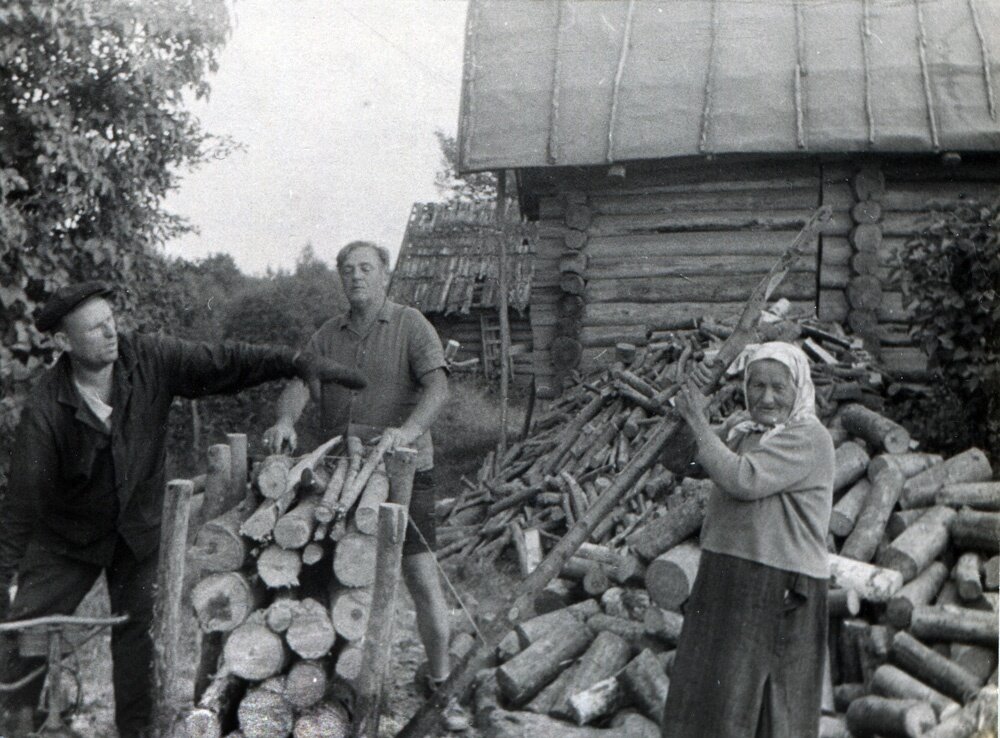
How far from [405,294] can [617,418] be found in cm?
1279

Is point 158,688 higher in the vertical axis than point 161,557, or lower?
lower

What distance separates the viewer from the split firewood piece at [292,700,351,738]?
12.1 ft

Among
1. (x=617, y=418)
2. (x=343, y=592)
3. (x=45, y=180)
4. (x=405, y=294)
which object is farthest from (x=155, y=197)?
(x=405, y=294)

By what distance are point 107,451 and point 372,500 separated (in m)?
1.08

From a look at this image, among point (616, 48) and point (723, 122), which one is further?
point (616, 48)

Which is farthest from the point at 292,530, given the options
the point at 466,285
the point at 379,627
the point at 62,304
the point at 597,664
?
the point at 466,285

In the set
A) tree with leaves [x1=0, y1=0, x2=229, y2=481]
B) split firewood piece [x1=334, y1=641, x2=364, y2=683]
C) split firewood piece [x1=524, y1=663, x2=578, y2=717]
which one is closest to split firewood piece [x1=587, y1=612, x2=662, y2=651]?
split firewood piece [x1=524, y1=663, x2=578, y2=717]

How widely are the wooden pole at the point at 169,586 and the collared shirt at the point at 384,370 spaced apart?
45.8 inches

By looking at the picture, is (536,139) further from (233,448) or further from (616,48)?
(233,448)

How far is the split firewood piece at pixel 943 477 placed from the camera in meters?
5.18

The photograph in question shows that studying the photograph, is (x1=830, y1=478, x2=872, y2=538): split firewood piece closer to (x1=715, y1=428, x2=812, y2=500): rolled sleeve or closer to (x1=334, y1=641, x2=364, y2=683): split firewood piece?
(x1=715, y1=428, x2=812, y2=500): rolled sleeve

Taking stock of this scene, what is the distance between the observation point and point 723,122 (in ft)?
29.8

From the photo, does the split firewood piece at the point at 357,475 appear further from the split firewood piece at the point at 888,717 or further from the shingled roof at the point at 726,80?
the shingled roof at the point at 726,80

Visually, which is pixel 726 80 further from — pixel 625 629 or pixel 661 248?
pixel 625 629
